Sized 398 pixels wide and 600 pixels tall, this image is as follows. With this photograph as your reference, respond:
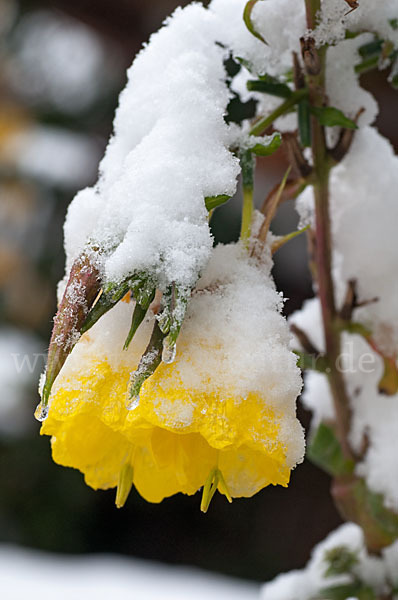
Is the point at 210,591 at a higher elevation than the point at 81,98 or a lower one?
lower

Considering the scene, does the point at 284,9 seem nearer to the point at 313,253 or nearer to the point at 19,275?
the point at 313,253

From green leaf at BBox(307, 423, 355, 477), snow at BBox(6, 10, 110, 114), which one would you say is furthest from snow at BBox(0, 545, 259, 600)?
snow at BBox(6, 10, 110, 114)

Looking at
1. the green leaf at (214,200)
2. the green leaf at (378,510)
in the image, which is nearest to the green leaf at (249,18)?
the green leaf at (214,200)

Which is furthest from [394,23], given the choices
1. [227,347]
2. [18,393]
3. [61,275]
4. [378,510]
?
[18,393]

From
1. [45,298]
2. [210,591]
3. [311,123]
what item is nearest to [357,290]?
[311,123]

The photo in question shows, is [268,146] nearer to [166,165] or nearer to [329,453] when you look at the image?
[166,165]
